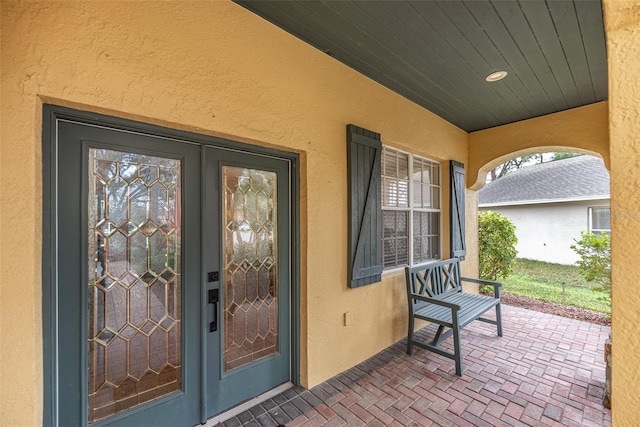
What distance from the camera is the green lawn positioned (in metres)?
5.06

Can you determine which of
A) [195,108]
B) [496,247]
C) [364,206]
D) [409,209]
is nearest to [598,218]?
[496,247]

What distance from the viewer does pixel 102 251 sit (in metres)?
1.73

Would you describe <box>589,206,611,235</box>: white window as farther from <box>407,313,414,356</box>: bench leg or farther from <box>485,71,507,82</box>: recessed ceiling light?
<box>407,313,414,356</box>: bench leg

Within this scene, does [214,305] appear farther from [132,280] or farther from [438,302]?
[438,302]

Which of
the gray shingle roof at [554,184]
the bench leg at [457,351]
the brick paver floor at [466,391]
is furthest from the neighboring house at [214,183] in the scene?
the gray shingle roof at [554,184]

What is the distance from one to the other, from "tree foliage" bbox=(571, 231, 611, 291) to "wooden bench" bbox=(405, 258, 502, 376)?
201cm

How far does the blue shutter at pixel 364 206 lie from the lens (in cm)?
287

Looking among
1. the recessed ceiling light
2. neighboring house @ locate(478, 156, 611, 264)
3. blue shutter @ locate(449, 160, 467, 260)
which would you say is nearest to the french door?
the recessed ceiling light

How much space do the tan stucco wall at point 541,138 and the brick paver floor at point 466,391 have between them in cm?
255

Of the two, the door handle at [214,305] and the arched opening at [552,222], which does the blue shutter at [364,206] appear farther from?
the arched opening at [552,222]

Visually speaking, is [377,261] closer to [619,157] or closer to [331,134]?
[331,134]

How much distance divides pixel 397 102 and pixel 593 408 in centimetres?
349

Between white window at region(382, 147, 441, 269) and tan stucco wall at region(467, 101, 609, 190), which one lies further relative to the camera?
tan stucco wall at region(467, 101, 609, 190)

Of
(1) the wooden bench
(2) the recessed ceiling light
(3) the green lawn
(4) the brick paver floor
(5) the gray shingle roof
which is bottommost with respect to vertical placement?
(3) the green lawn
